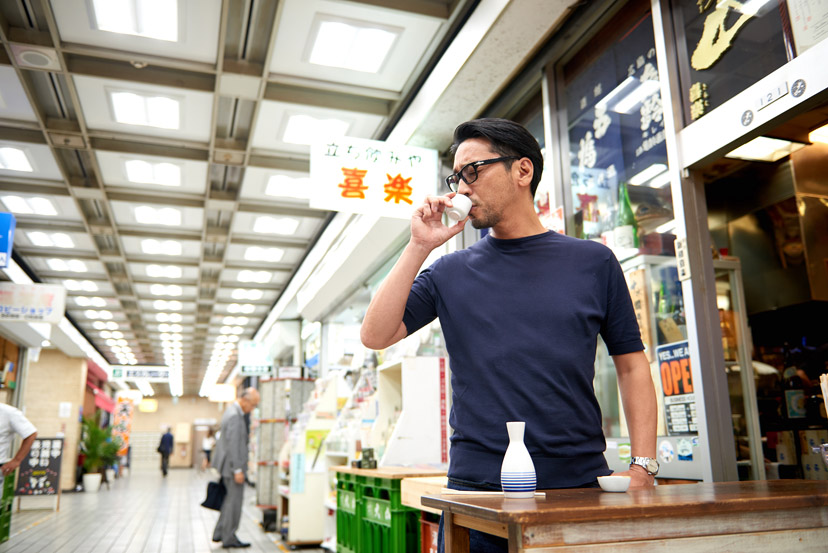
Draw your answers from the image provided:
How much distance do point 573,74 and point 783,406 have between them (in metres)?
2.37

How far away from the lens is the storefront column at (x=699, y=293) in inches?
108

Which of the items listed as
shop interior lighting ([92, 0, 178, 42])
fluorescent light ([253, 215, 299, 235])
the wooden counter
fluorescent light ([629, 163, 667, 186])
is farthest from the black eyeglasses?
fluorescent light ([253, 215, 299, 235])

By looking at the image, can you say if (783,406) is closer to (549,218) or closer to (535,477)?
(549,218)

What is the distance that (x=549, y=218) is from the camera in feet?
14.0

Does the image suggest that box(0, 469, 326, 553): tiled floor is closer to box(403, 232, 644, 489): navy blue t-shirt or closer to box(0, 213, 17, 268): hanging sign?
box(0, 213, 17, 268): hanging sign

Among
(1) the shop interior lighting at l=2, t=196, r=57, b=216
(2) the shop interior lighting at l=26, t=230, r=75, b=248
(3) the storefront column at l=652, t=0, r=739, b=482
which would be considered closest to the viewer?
(3) the storefront column at l=652, t=0, r=739, b=482

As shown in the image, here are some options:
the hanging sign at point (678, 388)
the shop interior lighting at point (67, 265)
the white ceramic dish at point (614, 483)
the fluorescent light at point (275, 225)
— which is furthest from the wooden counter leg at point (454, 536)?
the shop interior lighting at point (67, 265)

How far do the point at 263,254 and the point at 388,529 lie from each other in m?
6.77

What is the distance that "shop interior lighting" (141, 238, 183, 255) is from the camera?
9.51 m

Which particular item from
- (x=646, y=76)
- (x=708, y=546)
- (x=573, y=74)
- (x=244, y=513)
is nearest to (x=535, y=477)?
(x=708, y=546)

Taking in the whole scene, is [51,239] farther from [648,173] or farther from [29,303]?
[648,173]

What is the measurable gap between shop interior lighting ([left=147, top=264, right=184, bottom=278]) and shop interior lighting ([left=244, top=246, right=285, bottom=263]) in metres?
1.50

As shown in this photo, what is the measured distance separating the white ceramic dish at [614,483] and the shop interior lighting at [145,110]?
17.9 feet

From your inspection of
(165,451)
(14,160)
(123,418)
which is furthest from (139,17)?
(123,418)
